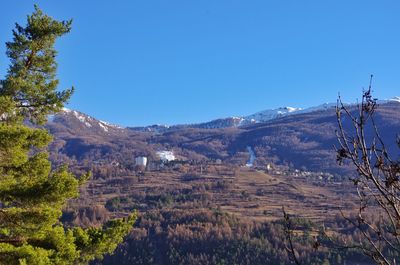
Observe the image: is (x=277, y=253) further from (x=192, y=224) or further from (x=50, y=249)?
(x=50, y=249)

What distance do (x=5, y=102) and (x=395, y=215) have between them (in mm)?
11845

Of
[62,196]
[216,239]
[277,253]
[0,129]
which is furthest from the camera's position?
[216,239]

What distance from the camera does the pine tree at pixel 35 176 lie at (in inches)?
541

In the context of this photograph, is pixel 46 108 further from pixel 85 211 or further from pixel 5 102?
pixel 85 211

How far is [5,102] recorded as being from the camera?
45.8ft

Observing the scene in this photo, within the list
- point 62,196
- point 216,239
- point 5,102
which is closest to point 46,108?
point 5,102

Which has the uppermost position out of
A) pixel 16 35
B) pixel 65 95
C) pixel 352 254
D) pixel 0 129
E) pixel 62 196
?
pixel 16 35

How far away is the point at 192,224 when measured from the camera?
136250 millimetres

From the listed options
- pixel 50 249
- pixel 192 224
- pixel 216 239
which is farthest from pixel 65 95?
pixel 192 224

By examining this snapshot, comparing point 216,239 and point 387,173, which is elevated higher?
point 387,173

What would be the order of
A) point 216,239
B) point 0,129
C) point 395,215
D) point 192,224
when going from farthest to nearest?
point 192,224 → point 216,239 → point 0,129 → point 395,215

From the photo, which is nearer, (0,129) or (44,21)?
(0,129)

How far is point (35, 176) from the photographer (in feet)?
48.7

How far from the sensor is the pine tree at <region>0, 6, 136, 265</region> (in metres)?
13.7
